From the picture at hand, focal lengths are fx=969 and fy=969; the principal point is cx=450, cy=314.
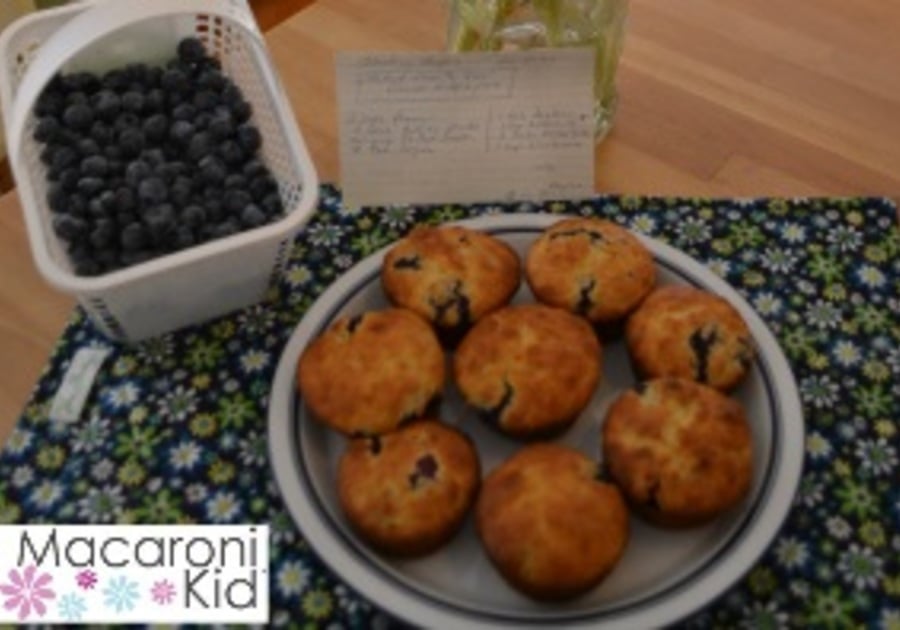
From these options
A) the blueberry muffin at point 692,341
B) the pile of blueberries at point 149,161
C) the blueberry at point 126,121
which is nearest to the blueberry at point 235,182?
the pile of blueberries at point 149,161

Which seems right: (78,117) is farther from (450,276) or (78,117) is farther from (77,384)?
(450,276)

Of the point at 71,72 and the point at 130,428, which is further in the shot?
the point at 71,72

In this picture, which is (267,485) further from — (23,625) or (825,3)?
(825,3)

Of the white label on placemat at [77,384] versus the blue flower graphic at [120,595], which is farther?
the white label on placemat at [77,384]

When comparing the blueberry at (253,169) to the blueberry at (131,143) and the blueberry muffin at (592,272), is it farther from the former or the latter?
the blueberry muffin at (592,272)

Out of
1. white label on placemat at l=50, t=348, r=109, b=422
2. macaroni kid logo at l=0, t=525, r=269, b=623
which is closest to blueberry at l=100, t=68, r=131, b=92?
white label on placemat at l=50, t=348, r=109, b=422

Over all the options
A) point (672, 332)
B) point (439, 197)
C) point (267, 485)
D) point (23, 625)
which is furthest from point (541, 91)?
point (23, 625)
